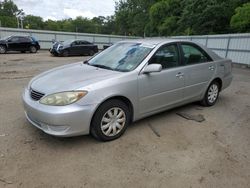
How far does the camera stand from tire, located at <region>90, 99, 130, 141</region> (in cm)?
337

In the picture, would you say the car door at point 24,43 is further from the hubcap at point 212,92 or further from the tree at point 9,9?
the tree at point 9,9

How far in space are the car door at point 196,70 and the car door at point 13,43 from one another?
55.2 ft

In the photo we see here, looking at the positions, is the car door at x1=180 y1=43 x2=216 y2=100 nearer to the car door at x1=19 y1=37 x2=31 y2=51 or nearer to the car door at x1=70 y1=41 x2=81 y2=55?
the car door at x1=70 y1=41 x2=81 y2=55

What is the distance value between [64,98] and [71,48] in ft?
54.6

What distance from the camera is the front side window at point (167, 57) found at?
4088 mm

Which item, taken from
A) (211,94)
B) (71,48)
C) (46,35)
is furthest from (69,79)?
(46,35)

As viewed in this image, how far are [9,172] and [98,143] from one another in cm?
122

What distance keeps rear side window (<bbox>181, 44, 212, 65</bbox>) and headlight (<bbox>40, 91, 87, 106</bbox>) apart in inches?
91.6

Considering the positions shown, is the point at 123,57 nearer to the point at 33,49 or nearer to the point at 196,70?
the point at 196,70

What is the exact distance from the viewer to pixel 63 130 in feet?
10.4

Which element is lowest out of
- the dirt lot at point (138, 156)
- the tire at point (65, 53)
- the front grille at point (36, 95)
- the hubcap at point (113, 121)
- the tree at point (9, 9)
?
the tire at point (65, 53)

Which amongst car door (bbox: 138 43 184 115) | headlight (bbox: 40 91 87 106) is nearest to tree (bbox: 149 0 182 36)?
car door (bbox: 138 43 184 115)

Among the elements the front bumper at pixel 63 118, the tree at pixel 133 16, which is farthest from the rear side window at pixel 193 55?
the tree at pixel 133 16

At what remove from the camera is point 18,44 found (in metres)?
18.4
